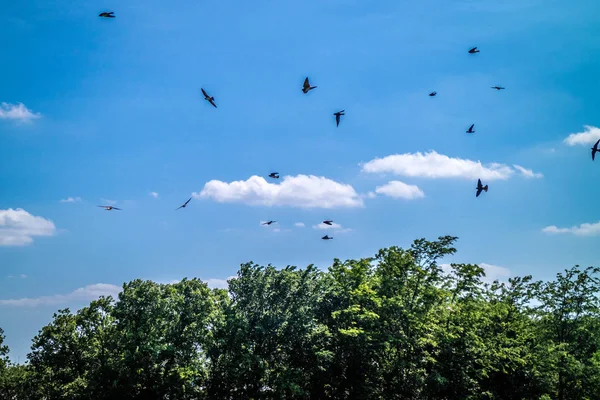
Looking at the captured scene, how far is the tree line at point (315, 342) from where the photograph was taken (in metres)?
27.5

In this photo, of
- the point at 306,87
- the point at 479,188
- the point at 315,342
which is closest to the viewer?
the point at 306,87

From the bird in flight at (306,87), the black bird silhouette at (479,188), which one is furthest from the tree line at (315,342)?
the bird in flight at (306,87)

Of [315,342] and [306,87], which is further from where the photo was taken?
[315,342]

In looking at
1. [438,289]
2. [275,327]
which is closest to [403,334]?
[438,289]

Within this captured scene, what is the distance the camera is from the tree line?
27.5 metres

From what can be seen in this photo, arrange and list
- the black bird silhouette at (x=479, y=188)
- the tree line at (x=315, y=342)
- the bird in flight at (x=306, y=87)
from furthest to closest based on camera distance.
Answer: the tree line at (x=315, y=342)
the black bird silhouette at (x=479, y=188)
the bird in flight at (x=306, y=87)

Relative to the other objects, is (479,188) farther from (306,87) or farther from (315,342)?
(315,342)

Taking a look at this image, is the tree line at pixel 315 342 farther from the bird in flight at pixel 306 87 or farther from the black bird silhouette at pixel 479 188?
the bird in flight at pixel 306 87

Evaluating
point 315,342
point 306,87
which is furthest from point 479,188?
point 315,342

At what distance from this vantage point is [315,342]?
29.8 m

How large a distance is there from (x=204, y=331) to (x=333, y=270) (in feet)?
34.1

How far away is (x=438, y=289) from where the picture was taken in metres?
28.1

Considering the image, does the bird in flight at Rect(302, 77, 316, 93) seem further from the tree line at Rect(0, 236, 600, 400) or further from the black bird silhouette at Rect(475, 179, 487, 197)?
the tree line at Rect(0, 236, 600, 400)

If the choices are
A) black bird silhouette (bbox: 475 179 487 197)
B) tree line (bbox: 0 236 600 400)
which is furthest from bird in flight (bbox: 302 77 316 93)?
tree line (bbox: 0 236 600 400)
